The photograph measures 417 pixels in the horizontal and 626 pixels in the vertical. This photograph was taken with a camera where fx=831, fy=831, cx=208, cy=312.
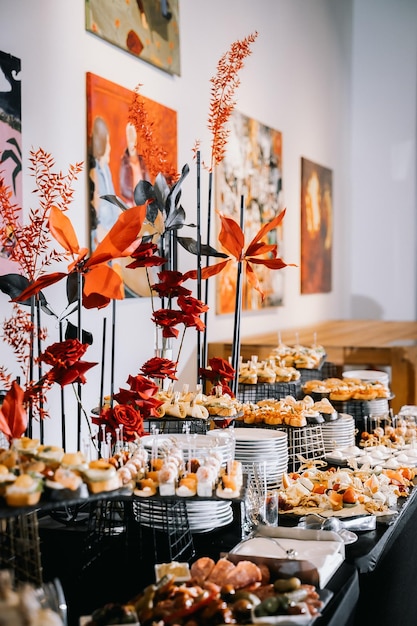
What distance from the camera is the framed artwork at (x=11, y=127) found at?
123 inches

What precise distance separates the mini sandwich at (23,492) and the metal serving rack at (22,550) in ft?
0.23

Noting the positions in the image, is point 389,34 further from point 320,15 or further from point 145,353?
point 145,353

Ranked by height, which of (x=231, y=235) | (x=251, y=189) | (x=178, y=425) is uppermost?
(x=251, y=189)

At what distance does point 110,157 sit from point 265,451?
1.93 metres

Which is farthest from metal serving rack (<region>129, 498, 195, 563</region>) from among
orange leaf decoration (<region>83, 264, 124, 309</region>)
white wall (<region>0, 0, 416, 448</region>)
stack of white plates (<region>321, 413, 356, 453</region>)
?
white wall (<region>0, 0, 416, 448</region>)

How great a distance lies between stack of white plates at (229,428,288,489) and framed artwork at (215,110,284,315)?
8.12 feet

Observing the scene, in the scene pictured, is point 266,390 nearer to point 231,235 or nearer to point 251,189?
point 231,235

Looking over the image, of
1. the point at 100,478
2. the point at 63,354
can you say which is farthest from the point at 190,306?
the point at 100,478

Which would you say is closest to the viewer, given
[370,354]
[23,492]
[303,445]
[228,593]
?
[23,492]

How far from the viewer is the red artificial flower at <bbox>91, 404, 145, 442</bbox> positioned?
2002mm

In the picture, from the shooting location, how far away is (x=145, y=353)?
4375 mm

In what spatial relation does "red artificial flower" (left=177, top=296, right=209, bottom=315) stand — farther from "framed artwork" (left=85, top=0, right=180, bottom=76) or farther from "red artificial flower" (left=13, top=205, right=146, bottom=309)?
"framed artwork" (left=85, top=0, right=180, bottom=76)

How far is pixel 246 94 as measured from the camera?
225 inches

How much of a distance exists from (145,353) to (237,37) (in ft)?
7.92
